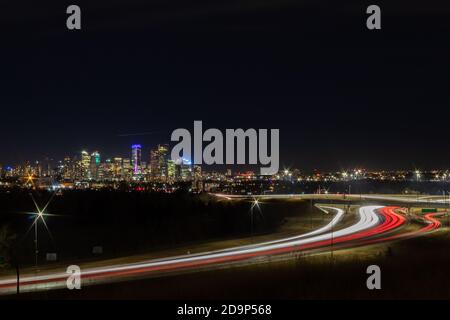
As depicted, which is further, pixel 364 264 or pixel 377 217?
pixel 377 217

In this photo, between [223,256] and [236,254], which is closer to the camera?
[223,256]

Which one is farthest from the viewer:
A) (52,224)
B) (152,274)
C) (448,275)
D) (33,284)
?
(52,224)
